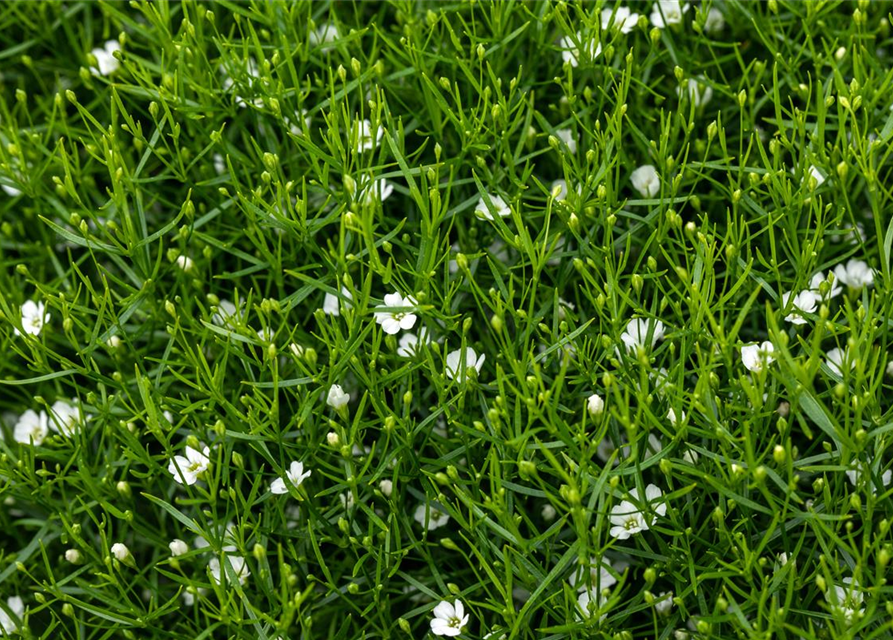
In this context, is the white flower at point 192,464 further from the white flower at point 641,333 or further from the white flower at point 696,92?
the white flower at point 696,92

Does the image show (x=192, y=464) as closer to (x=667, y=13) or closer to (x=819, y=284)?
(x=819, y=284)

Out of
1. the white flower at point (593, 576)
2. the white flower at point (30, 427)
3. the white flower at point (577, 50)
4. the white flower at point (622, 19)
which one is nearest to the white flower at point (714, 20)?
the white flower at point (622, 19)

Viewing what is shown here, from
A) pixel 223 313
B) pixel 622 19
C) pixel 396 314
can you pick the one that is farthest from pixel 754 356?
pixel 223 313

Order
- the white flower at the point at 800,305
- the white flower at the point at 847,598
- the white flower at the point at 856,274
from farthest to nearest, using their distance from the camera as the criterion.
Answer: the white flower at the point at 856,274 < the white flower at the point at 800,305 < the white flower at the point at 847,598

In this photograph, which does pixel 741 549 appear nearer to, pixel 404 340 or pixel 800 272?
pixel 800 272

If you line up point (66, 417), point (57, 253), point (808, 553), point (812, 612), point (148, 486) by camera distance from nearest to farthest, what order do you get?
1. point (812, 612)
2. point (808, 553)
3. point (148, 486)
4. point (66, 417)
5. point (57, 253)

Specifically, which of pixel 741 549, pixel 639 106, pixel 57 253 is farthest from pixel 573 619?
pixel 57 253
